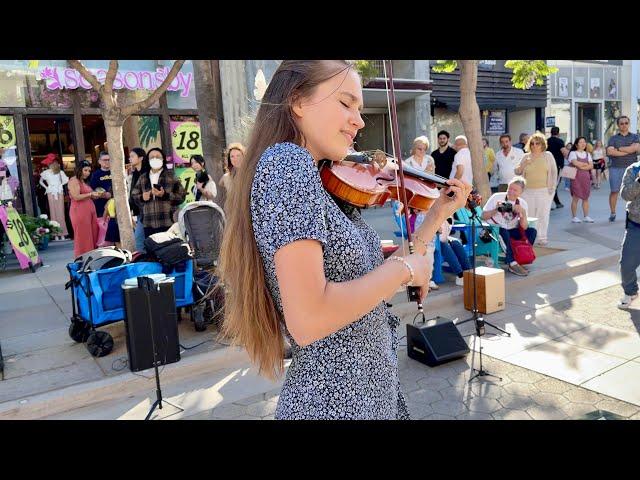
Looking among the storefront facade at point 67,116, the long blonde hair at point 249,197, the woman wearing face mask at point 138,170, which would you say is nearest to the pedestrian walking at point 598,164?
the storefront facade at point 67,116

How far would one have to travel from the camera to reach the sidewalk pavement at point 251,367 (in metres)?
4.14

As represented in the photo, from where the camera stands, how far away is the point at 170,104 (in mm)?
12711

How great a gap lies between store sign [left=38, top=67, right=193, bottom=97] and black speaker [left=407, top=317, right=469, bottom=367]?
8.13 meters

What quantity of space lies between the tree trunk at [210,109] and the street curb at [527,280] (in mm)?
2639

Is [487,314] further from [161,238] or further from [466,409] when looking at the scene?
[161,238]

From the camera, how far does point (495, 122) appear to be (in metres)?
20.5

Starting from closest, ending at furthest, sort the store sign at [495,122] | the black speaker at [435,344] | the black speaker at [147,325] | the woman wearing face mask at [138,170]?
the black speaker at [147,325], the black speaker at [435,344], the woman wearing face mask at [138,170], the store sign at [495,122]

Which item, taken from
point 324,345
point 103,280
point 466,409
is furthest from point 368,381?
point 103,280

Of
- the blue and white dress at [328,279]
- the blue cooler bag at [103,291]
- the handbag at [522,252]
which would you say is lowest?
the handbag at [522,252]

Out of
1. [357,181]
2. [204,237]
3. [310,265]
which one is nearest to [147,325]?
[204,237]

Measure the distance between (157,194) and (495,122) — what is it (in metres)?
17.0

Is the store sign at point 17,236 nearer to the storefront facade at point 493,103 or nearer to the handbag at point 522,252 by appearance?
the handbag at point 522,252

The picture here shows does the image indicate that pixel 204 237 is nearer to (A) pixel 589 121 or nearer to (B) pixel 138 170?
(B) pixel 138 170

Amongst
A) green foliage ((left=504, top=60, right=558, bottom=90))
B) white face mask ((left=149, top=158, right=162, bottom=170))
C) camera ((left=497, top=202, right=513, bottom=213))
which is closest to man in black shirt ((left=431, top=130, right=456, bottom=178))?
green foliage ((left=504, top=60, right=558, bottom=90))
